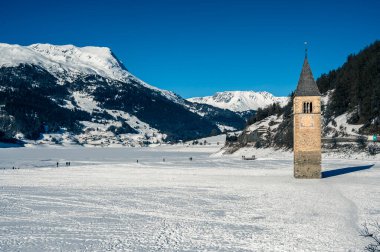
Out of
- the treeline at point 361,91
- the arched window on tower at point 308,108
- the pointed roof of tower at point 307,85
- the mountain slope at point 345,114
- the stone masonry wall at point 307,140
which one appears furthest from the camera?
the treeline at point 361,91

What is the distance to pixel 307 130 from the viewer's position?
44.8 metres

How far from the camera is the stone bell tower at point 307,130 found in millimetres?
43812

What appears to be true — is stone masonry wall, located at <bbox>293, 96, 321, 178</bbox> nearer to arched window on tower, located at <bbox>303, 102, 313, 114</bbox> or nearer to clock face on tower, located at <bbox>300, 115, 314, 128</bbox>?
clock face on tower, located at <bbox>300, 115, 314, 128</bbox>

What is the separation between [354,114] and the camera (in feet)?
265

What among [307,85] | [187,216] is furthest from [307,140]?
→ [187,216]

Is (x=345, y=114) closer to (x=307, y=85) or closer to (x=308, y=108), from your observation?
(x=307, y=85)

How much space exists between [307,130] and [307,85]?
4948 mm

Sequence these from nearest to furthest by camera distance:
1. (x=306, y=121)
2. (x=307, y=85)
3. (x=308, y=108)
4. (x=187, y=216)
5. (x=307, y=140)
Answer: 1. (x=187, y=216)
2. (x=307, y=140)
3. (x=306, y=121)
4. (x=308, y=108)
5. (x=307, y=85)

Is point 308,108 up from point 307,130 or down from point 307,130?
up

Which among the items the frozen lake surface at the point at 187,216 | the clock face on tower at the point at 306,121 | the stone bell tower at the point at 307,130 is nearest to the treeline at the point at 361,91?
the stone bell tower at the point at 307,130

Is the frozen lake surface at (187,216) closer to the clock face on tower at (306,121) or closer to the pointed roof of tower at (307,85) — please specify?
the clock face on tower at (306,121)

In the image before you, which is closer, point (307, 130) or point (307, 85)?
point (307, 130)

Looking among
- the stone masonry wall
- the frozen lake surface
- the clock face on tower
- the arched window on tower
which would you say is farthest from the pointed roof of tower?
the frozen lake surface

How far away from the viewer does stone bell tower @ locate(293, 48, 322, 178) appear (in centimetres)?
4381
